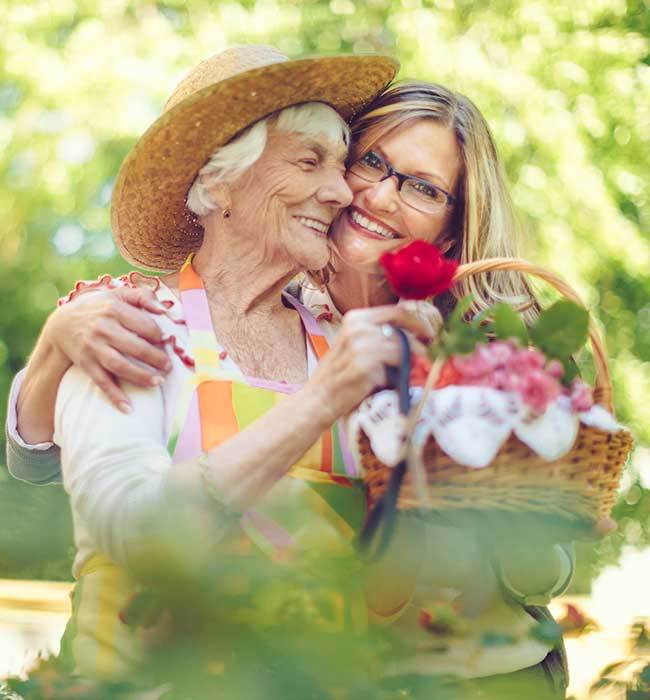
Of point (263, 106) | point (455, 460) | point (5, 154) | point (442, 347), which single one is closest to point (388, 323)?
point (442, 347)

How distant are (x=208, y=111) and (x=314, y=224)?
0.99 feet

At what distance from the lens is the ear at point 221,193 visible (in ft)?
6.72

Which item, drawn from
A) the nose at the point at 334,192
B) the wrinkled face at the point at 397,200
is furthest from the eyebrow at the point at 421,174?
the nose at the point at 334,192

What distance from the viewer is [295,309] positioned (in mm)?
2178

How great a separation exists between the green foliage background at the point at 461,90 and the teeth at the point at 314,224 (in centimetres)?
293

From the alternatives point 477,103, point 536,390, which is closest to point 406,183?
point 536,390

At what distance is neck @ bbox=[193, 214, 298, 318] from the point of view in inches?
80.1

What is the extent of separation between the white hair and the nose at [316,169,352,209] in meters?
0.08

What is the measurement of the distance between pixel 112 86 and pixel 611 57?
246cm

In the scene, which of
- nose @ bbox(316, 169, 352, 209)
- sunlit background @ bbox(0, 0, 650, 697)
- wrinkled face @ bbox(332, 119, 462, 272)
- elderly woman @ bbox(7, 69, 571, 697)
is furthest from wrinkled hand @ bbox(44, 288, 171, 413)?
sunlit background @ bbox(0, 0, 650, 697)

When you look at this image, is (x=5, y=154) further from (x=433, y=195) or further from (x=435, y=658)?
(x=435, y=658)

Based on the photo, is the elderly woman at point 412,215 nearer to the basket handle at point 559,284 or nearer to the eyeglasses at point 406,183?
the eyeglasses at point 406,183

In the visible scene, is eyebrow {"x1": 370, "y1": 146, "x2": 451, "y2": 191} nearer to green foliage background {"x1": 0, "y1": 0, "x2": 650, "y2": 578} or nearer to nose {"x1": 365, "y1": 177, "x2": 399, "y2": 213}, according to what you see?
nose {"x1": 365, "y1": 177, "x2": 399, "y2": 213}

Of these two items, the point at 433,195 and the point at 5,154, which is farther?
the point at 5,154
